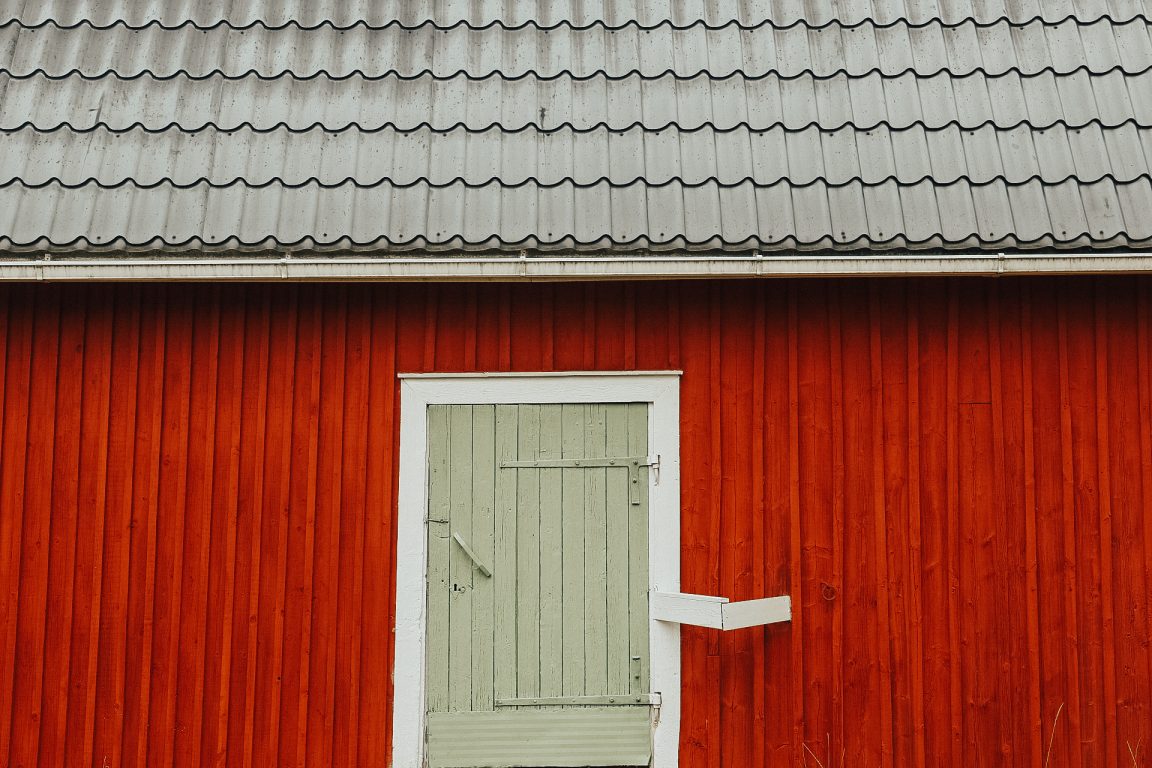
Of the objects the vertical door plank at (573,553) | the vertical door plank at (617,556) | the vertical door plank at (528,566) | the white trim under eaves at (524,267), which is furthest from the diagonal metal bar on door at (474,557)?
the white trim under eaves at (524,267)

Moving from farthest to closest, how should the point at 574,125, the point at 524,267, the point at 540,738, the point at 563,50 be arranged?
the point at 563,50, the point at 574,125, the point at 540,738, the point at 524,267

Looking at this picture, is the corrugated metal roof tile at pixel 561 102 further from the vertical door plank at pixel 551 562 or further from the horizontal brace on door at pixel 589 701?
the horizontal brace on door at pixel 589 701

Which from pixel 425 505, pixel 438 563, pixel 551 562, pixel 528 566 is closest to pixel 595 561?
pixel 551 562

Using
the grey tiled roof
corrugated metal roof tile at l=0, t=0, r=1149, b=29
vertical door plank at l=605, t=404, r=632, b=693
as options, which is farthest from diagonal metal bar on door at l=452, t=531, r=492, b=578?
corrugated metal roof tile at l=0, t=0, r=1149, b=29

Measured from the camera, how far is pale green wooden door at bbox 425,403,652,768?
4492 millimetres

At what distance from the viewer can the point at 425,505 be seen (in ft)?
14.9

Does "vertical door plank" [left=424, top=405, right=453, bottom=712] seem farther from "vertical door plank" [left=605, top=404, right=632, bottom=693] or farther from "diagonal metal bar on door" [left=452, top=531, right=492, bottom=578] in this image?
"vertical door plank" [left=605, top=404, right=632, bottom=693]

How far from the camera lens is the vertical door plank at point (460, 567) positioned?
14.8 ft

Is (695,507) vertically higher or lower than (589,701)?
higher

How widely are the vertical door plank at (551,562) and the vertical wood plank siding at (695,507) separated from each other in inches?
14.3

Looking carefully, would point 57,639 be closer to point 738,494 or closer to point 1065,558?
point 738,494

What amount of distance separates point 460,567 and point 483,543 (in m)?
0.16

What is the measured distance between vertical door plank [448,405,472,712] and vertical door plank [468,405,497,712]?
0.02 meters

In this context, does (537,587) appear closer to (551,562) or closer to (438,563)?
(551,562)
